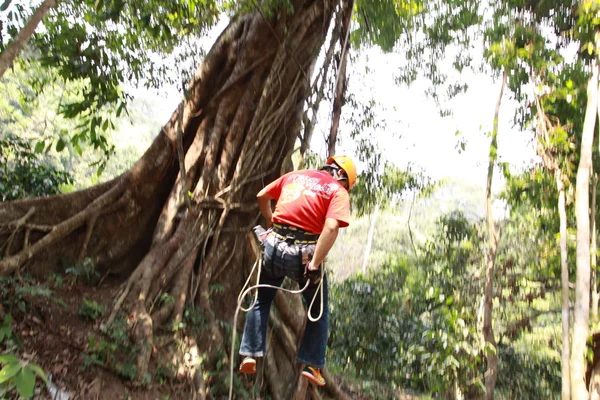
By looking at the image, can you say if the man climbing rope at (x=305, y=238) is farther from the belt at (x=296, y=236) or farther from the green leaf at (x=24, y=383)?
the green leaf at (x=24, y=383)

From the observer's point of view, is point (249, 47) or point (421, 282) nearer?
point (249, 47)

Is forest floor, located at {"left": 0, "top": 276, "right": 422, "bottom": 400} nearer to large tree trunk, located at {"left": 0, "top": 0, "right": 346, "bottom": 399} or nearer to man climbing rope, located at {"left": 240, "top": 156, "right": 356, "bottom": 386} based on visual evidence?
large tree trunk, located at {"left": 0, "top": 0, "right": 346, "bottom": 399}

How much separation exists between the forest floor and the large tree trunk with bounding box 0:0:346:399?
0.38 m

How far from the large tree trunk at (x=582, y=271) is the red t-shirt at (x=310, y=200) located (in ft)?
10.3

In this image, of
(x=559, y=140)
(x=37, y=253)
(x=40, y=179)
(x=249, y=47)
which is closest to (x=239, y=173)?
(x=249, y=47)

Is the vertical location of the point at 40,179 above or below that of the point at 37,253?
above

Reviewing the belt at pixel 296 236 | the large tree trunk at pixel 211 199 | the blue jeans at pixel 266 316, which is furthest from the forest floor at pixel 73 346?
the belt at pixel 296 236

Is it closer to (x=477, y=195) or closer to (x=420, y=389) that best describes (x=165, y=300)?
(x=420, y=389)

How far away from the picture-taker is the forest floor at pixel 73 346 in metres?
3.42

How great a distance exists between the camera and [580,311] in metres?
4.66

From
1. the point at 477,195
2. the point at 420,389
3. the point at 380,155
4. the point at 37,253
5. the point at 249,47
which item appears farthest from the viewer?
the point at 477,195

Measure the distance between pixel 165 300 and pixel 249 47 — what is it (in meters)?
2.75

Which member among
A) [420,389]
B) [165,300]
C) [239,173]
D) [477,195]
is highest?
[477,195]

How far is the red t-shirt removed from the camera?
2949 millimetres
